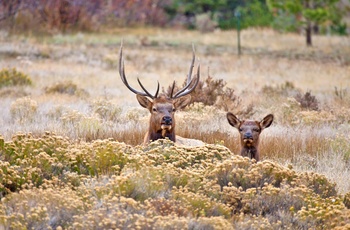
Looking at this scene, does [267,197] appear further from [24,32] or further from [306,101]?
[24,32]

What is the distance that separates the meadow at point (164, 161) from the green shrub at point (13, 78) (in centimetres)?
37

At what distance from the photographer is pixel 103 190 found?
8.00 m

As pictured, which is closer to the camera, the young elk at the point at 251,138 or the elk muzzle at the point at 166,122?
the young elk at the point at 251,138

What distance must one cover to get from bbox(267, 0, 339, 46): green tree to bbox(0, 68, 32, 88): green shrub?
16.3 meters

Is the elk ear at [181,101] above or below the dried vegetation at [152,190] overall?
above

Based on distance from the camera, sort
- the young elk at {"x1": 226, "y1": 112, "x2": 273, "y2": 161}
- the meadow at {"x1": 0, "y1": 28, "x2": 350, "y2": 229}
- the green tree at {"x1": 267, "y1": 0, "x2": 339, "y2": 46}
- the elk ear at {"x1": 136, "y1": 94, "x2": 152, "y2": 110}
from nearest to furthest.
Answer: the meadow at {"x1": 0, "y1": 28, "x2": 350, "y2": 229}, the young elk at {"x1": 226, "y1": 112, "x2": 273, "y2": 161}, the elk ear at {"x1": 136, "y1": 94, "x2": 152, "y2": 110}, the green tree at {"x1": 267, "y1": 0, "x2": 339, "y2": 46}

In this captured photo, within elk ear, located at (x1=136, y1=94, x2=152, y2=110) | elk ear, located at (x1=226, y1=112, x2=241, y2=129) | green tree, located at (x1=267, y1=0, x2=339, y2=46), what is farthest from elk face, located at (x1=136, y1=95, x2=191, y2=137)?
green tree, located at (x1=267, y1=0, x2=339, y2=46)

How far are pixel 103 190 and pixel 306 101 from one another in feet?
31.5

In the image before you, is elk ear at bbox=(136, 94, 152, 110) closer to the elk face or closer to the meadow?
the elk face

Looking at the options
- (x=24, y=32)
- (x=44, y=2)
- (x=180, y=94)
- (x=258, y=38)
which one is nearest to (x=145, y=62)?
(x=24, y=32)

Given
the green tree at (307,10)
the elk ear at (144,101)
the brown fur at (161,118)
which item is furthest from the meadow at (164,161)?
the green tree at (307,10)

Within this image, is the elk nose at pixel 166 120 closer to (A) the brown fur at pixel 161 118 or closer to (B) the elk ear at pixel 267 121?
(A) the brown fur at pixel 161 118

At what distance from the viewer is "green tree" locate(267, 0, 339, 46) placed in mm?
33594

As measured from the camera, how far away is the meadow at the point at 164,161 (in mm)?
7633
